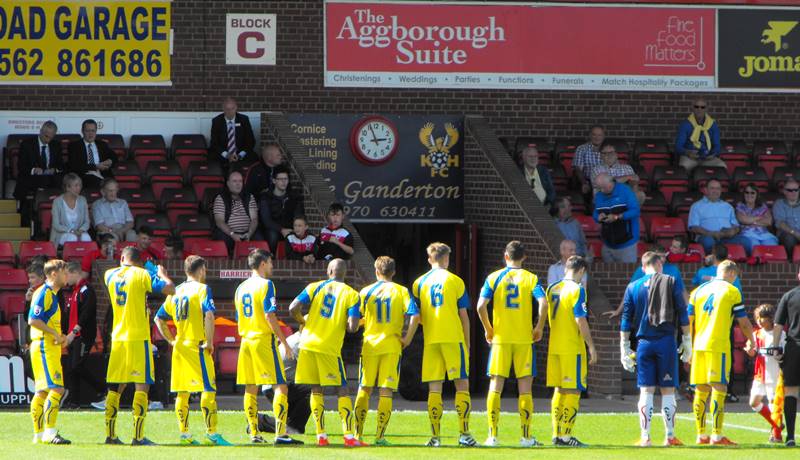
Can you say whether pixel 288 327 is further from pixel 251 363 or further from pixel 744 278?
pixel 744 278

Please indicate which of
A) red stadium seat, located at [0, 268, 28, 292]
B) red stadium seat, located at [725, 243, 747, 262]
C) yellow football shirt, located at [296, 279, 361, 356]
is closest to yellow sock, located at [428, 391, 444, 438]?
yellow football shirt, located at [296, 279, 361, 356]

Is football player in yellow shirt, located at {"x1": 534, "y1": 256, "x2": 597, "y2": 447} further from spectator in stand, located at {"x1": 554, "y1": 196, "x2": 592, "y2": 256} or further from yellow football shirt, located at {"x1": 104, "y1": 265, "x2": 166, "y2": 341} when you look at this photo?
spectator in stand, located at {"x1": 554, "y1": 196, "x2": 592, "y2": 256}

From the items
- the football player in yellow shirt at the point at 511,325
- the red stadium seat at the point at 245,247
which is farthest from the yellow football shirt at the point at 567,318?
the red stadium seat at the point at 245,247

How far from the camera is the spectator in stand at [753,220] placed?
22000 mm

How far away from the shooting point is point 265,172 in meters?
21.8

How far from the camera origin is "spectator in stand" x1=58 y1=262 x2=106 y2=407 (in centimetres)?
1579

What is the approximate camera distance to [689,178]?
23922mm

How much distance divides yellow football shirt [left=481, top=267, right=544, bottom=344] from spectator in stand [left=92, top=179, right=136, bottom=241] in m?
7.73

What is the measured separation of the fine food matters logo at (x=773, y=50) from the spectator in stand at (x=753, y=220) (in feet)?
12.7

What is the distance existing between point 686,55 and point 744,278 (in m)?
5.70

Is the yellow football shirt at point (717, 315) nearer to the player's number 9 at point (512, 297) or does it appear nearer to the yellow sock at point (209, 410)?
the player's number 9 at point (512, 297)

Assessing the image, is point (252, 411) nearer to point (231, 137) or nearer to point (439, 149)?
point (231, 137)

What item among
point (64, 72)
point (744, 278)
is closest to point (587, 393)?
point (744, 278)

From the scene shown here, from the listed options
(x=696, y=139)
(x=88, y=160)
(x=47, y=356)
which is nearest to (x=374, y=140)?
(x=88, y=160)
